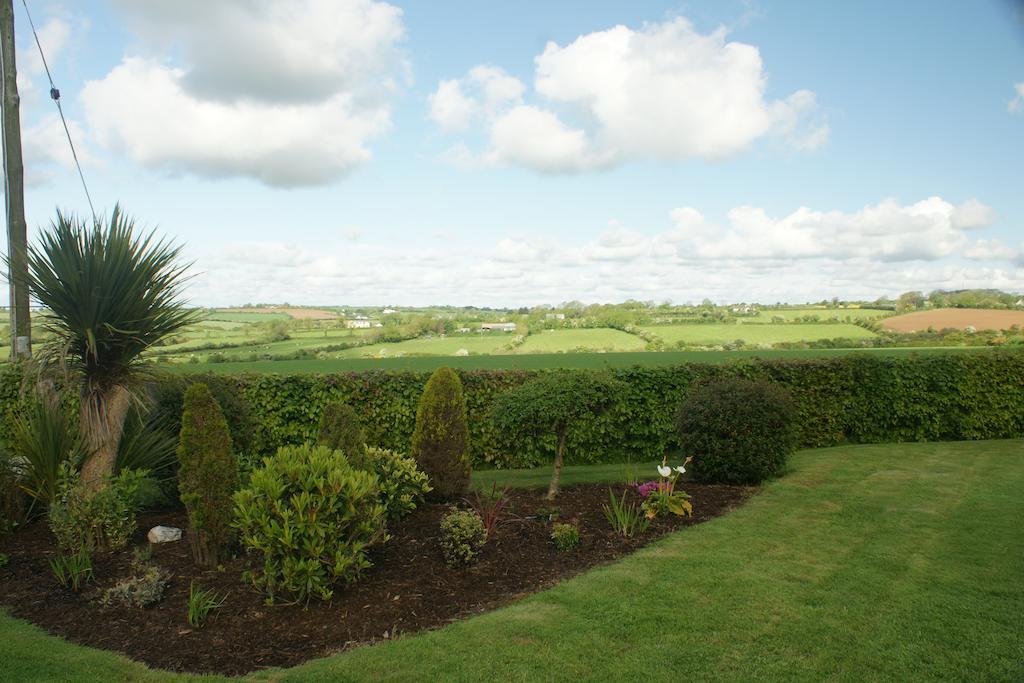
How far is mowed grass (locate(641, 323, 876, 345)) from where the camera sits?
24188 millimetres

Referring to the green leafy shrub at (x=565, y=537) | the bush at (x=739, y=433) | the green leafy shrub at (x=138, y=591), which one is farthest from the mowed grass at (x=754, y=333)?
the green leafy shrub at (x=138, y=591)

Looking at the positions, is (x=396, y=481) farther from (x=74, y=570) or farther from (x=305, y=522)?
(x=74, y=570)

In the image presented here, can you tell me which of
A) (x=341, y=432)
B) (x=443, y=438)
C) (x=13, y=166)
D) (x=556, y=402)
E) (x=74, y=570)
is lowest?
(x=74, y=570)

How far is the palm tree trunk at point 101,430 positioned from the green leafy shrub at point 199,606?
109 inches

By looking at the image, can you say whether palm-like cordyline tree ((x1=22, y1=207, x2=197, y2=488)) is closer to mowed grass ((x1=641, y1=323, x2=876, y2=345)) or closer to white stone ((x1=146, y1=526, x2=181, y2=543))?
white stone ((x1=146, y1=526, x2=181, y2=543))

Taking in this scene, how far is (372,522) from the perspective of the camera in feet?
19.1

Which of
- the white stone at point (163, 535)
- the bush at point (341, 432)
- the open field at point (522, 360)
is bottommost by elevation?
the white stone at point (163, 535)

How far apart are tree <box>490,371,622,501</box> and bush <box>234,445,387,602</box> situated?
110 inches

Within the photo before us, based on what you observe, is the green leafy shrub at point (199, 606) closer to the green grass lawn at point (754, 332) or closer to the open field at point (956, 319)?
the green grass lawn at point (754, 332)

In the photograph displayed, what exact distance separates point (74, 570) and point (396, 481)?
3088 mm

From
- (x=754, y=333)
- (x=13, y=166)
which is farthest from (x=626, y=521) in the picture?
(x=754, y=333)

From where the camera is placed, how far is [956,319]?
23109 millimetres

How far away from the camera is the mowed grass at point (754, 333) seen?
2419 centimetres

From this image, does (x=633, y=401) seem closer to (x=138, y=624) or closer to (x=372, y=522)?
(x=372, y=522)
